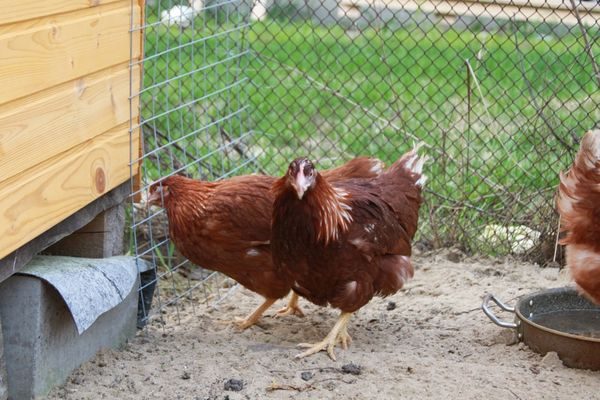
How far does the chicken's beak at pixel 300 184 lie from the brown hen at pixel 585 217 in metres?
1.25

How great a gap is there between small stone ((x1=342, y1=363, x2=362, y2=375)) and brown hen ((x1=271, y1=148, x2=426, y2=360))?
8.5 inches

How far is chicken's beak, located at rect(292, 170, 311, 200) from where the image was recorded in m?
3.82

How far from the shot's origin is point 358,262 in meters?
4.27

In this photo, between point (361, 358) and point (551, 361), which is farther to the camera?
point (361, 358)

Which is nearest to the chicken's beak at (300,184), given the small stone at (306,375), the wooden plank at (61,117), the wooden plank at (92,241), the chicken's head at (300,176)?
the chicken's head at (300,176)

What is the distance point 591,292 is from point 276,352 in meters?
1.45

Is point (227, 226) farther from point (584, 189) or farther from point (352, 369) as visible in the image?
point (584, 189)

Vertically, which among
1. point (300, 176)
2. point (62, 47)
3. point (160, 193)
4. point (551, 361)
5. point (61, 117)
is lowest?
point (551, 361)

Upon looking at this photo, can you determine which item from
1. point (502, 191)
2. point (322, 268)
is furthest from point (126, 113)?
point (502, 191)

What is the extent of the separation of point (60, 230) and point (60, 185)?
268mm

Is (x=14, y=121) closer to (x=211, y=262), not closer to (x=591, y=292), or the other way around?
(x=211, y=262)

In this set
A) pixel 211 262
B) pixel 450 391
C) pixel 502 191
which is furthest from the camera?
pixel 502 191

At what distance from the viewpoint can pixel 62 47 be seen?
Result: 11.5 feet

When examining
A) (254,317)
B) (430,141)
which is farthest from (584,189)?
(430,141)
